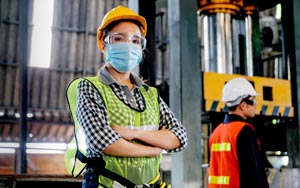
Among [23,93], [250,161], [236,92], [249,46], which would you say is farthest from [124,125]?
[249,46]

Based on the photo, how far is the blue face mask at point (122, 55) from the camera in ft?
6.64

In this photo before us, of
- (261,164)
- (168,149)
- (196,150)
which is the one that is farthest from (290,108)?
(168,149)

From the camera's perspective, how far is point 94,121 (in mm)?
1832

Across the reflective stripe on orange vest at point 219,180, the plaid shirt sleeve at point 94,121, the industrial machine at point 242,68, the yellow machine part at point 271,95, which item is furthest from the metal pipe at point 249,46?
the plaid shirt sleeve at point 94,121

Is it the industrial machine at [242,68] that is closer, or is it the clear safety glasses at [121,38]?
the clear safety glasses at [121,38]

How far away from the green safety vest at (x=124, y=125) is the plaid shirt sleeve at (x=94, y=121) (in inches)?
1.4

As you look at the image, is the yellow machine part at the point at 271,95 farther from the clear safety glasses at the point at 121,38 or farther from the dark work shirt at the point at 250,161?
the clear safety glasses at the point at 121,38

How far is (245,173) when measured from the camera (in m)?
3.25

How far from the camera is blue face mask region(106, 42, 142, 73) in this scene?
202cm

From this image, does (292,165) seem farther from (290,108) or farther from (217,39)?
(217,39)

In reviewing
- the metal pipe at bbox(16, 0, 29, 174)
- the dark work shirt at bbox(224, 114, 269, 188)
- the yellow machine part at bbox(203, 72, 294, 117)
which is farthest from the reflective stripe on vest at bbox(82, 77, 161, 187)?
the metal pipe at bbox(16, 0, 29, 174)

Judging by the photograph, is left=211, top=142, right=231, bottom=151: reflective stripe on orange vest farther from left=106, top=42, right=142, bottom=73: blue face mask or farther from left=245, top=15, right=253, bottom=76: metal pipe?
left=245, top=15, right=253, bottom=76: metal pipe

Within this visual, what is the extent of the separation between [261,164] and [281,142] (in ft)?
10.1

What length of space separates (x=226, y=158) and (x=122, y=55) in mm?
1720
